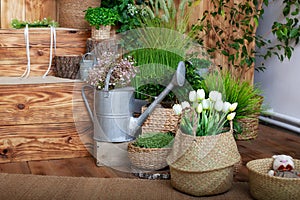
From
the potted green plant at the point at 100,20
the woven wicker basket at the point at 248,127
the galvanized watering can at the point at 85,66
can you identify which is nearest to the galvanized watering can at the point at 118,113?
the galvanized watering can at the point at 85,66

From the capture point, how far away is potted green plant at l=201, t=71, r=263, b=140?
2.76 m

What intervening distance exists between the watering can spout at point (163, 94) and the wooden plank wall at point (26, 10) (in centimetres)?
140

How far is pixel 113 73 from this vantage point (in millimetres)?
2391

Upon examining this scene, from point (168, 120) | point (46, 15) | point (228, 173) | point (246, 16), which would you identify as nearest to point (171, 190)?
point (228, 173)

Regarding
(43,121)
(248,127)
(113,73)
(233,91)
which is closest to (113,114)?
(113,73)

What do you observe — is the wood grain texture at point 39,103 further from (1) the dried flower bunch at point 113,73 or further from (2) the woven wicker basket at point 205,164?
(2) the woven wicker basket at point 205,164

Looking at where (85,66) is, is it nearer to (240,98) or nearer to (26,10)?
(240,98)

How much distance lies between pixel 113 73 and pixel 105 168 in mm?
457

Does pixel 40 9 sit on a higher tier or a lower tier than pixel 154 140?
higher

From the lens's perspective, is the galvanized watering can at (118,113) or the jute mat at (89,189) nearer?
the jute mat at (89,189)

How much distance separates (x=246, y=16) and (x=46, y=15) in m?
1.37

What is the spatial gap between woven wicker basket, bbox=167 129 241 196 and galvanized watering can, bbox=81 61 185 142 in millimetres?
395

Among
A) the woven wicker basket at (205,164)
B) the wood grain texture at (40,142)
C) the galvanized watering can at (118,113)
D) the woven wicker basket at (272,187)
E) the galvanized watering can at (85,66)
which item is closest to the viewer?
the woven wicker basket at (272,187)

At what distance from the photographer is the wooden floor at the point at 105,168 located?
2322mm
